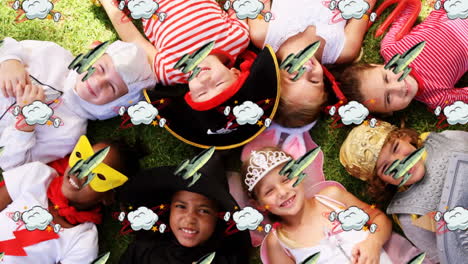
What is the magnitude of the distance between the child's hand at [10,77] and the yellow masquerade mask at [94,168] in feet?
0.94

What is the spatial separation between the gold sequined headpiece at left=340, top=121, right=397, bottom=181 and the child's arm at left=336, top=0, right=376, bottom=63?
0.23m

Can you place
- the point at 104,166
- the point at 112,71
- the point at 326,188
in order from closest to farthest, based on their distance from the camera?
1. the point at 104,166
2. the point at 112,71
3. the point at 326,188

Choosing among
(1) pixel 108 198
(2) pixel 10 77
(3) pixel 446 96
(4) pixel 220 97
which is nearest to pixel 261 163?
(4) pixel 220 97

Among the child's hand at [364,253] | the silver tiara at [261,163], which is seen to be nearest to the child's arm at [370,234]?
the child's hand at [364,253]

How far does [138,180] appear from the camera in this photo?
3.85 ft

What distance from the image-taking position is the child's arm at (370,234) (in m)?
1.20

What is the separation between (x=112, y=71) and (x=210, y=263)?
60cm

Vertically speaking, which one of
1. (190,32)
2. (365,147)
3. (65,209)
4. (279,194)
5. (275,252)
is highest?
(190,32)

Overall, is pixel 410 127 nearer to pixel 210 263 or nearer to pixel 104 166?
pixel 210 263

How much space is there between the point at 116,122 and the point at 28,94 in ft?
0.90

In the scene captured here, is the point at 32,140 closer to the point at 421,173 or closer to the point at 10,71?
the point at 10,71

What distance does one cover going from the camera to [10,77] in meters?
1.24

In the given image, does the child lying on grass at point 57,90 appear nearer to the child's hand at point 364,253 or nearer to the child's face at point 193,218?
the child's face at point 193,218

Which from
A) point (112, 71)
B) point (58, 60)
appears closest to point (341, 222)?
point (112, 71)
